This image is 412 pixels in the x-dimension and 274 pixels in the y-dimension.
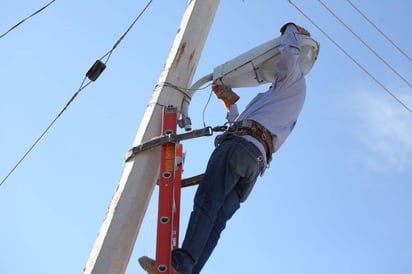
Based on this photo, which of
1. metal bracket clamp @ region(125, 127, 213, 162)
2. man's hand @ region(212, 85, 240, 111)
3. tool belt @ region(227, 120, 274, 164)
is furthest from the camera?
man's hand @ region(212, 85, 240, 111)

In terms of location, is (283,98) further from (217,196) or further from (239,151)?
(217,196)

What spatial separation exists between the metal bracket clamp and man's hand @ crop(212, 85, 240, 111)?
0.83 m

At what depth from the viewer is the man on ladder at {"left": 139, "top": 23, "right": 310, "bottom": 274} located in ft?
14.3

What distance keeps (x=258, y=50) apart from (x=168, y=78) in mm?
662

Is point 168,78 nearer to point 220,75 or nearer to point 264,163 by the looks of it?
point 220,75

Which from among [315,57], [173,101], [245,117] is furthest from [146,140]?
[315,57]

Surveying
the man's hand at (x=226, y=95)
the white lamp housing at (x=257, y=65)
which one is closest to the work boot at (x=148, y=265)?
the white lamp housing at (x=257, y=65)

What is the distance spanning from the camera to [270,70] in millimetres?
5316

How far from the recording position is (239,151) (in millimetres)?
4734

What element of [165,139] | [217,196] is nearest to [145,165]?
[165,139]

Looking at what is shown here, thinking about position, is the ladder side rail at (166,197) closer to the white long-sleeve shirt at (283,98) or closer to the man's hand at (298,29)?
the white long-sleeve shirt at (283,98)

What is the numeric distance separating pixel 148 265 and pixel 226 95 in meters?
1.68

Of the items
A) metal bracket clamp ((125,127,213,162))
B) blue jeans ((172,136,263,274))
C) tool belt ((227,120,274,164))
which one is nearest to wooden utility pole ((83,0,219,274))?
metal bracket clamp ((125,127,213,162))

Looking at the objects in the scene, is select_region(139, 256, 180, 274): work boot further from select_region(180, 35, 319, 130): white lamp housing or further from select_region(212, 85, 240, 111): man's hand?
select_region(212, 85, 240, 111): man's hand
